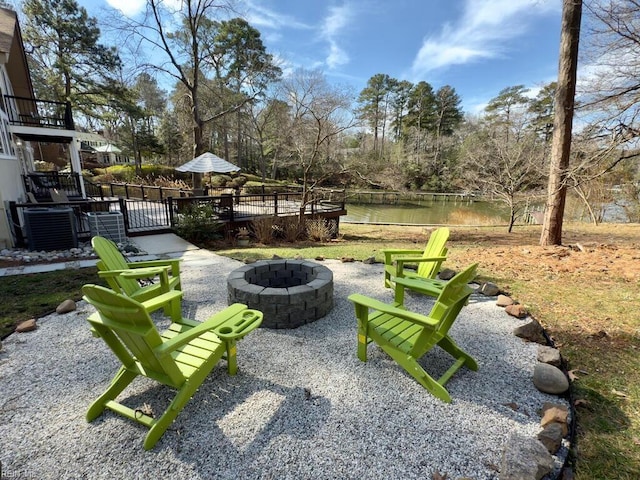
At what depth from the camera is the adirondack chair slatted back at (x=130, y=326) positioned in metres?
1.60

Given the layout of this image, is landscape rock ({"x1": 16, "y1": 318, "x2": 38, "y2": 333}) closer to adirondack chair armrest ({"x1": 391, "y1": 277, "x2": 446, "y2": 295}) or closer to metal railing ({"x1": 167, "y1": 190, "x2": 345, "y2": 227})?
adirondack chair armrest ({"x1": 391, "y1": 277, "x2": 446, "y2": 295})

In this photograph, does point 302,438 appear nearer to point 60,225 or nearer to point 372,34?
point 60,225

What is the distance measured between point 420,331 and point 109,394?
7.33 ft

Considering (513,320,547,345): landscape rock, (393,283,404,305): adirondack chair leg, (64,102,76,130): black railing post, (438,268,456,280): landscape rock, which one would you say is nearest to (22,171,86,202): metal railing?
(64,102,76,130): black railing post

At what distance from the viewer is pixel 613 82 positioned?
5.86 meters

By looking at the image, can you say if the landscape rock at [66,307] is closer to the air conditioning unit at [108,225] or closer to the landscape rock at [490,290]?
the air conditioning unit at [108,225]

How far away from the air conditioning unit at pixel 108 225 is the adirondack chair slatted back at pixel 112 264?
4.28 meters

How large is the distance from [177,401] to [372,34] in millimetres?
17684

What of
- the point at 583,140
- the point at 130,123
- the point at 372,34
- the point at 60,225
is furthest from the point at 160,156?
the point at 583,140

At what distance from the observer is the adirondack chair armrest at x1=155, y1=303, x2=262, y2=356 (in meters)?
1.71

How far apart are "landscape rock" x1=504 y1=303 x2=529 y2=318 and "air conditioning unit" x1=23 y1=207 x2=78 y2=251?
782 centimetres

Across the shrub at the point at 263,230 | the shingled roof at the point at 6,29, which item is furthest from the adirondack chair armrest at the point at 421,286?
the shingled roof at the point at 6,29

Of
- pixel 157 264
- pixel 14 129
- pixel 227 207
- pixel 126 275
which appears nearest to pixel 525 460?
pixel 126 275

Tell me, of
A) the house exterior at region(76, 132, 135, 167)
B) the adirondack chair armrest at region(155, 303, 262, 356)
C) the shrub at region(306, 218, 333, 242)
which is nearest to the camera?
the adirondack chair armrest at region(155, 303, 262, 356)
